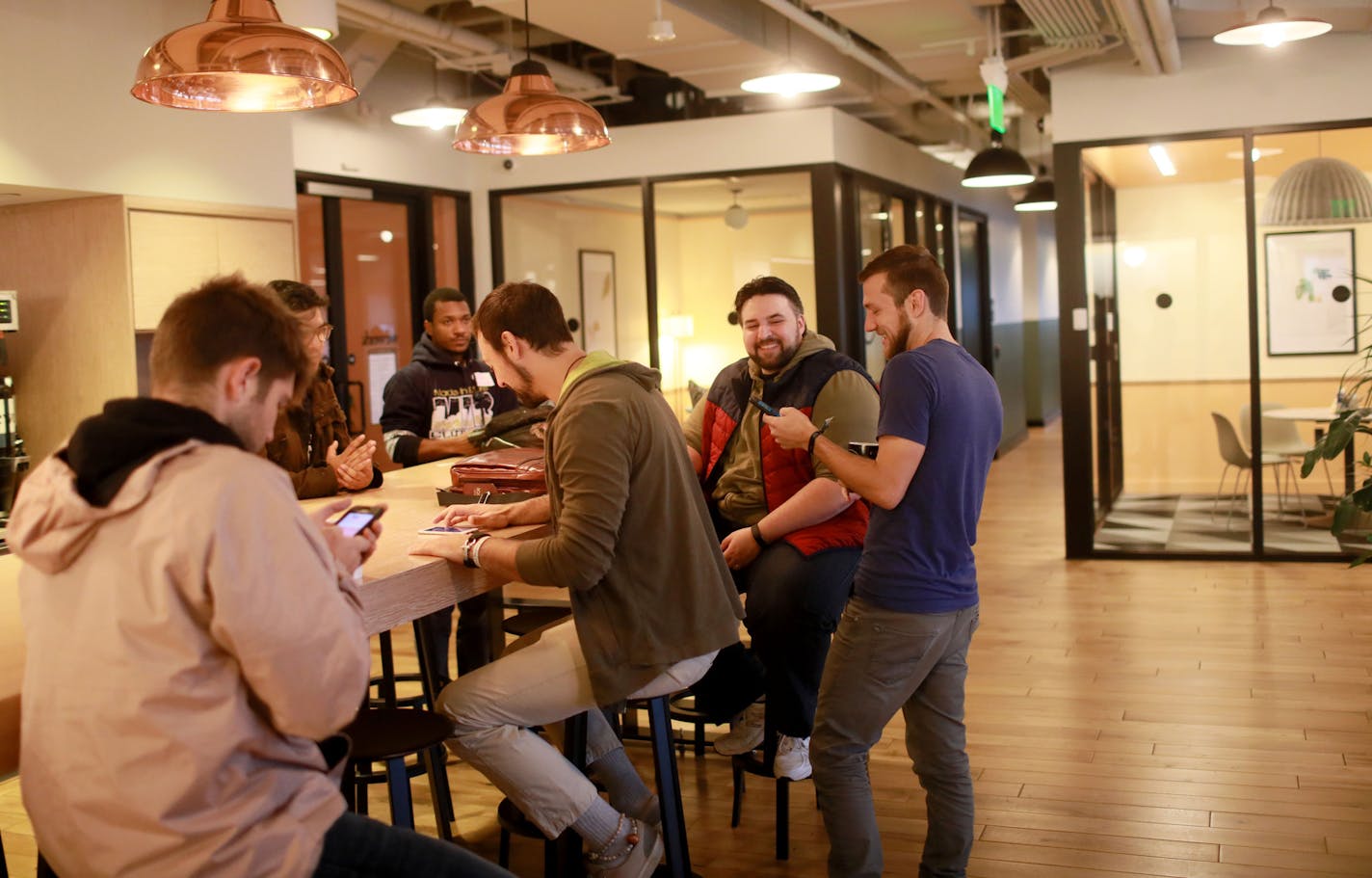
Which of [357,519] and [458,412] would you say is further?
[458,412]

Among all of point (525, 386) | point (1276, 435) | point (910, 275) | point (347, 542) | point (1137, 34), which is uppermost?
point (1137, 34)

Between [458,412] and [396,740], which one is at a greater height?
[458,412]

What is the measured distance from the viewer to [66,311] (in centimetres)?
588

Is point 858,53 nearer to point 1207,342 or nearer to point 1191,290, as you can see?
point 1191,290

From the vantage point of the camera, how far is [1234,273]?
7.60 meters

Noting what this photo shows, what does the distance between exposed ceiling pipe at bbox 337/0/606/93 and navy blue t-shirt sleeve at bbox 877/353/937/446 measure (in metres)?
4.34

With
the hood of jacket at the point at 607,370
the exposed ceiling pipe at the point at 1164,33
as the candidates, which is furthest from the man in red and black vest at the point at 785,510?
the exposed ceiling pipe at the point at 1164,33

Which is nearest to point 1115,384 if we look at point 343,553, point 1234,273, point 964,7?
point 1234,273

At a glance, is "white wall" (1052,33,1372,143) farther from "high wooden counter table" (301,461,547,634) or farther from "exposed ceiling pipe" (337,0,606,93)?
"high wooden counter table" (301,461,547,634)

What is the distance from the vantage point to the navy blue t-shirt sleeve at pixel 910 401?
2.90 m

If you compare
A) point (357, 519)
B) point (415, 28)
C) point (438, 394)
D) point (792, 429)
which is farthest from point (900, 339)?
point (415, 28)

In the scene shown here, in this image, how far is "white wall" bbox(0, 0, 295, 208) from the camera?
5258mm

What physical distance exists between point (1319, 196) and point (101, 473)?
23.5 ft

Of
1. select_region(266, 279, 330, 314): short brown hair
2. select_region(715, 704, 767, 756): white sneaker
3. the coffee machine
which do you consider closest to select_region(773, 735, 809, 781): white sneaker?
select_region(715, 704, 767, 756): white sneaker
